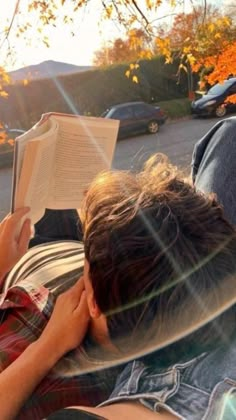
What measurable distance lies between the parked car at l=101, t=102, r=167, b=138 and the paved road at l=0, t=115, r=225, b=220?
0.82ft

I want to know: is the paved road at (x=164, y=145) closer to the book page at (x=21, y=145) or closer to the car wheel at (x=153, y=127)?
the car wheel at (x=153, y=127)

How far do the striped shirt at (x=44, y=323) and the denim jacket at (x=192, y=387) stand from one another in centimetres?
15

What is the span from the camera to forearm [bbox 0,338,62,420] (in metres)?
0.82

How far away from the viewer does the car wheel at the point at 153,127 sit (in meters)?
Result: 13.0

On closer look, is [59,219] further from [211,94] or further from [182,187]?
[211,94]

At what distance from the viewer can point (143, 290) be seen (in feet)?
2.18

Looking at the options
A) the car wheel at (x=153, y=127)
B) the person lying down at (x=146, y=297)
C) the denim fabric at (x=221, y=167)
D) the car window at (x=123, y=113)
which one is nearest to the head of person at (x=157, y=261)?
the person lying down at (x=146, y=297)

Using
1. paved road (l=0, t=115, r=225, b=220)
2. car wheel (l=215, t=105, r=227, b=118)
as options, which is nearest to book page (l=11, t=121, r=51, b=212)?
paved road (l=0, t=115, r=225, b=220)

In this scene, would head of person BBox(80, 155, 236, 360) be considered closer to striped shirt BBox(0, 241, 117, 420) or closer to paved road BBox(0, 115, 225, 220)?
striped shirt BBox(0, 241, 117, 420)

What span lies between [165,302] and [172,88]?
16981 millimetres

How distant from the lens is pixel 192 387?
0.65 meters

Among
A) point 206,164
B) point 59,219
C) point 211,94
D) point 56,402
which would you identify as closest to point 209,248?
point 56,402

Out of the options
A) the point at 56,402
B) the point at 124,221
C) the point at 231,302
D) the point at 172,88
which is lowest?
the point at 172,88

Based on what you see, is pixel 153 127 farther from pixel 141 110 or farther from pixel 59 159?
pixel 59 159
